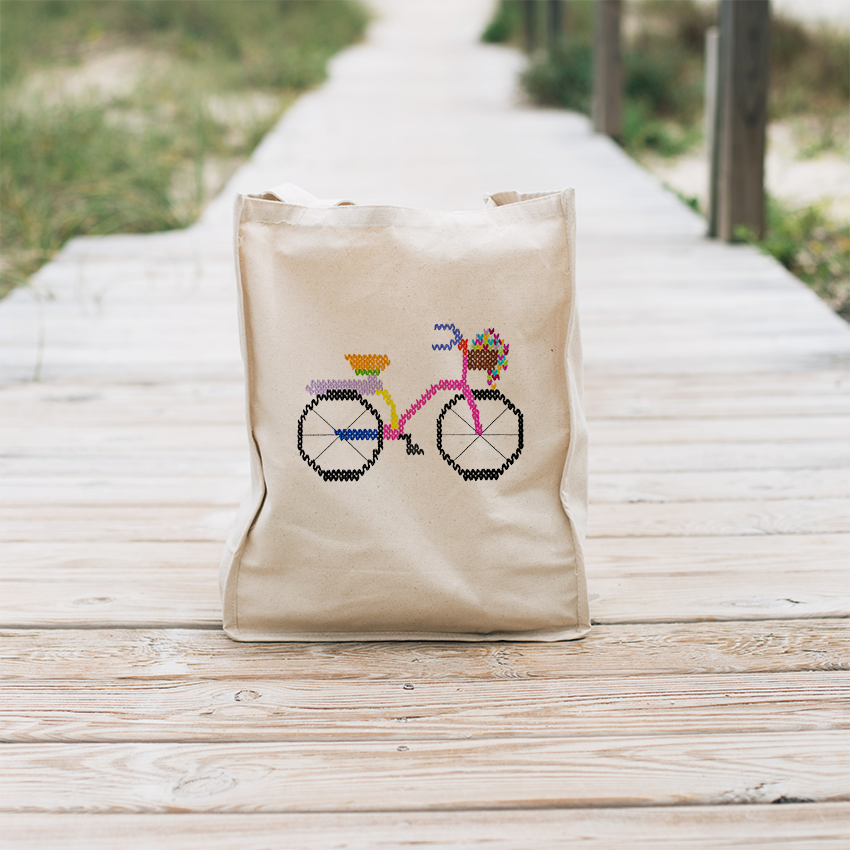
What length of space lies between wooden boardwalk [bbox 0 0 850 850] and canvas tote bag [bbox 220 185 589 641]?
102 millimetres

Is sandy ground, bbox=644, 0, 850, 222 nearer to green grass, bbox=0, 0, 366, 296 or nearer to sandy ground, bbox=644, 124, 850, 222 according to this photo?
sandy ground, bbox=644, 124, 850, 222

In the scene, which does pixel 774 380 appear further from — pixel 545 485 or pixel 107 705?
pixel 107 705

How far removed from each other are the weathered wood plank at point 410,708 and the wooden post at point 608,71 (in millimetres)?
4691

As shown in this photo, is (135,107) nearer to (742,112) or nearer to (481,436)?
(742,112)

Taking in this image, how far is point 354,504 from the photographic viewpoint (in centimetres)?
114

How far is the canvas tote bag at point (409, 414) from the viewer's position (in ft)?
3.63

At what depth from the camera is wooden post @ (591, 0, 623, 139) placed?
201 inches

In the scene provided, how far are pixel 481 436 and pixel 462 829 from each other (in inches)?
17.2

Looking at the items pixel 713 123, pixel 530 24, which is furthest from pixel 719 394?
pixel 530 24

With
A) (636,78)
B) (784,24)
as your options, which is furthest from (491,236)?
(784,24)

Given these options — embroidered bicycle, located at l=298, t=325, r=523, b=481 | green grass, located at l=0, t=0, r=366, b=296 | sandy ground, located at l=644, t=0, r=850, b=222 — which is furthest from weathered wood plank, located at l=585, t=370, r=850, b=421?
sandy ground, located at l=644, t=0, r=850, b=222

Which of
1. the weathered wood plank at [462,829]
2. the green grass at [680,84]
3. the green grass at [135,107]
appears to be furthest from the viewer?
the green grass at [680,84]

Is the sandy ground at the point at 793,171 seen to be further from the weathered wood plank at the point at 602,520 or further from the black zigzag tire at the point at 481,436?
the black zigzag tire at the point at 481,436

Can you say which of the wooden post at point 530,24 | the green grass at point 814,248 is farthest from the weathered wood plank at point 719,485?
the wooden post at point 530,24
